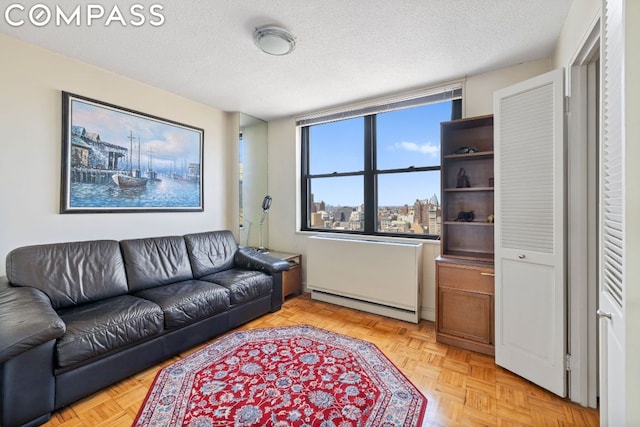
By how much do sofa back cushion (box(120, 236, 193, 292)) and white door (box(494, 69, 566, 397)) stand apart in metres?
2.84

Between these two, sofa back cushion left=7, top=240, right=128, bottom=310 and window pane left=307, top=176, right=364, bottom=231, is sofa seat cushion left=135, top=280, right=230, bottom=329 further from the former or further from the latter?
window pane left=307, top=176, right=364, bottom=231

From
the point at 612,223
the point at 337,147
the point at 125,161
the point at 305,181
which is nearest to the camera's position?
the point at 612,223

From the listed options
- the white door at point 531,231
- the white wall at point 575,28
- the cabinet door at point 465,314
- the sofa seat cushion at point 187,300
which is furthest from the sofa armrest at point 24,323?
the white wall at point 575,28

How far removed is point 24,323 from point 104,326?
0.41m

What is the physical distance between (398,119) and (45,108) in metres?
3.33

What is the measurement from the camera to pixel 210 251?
3.23 m

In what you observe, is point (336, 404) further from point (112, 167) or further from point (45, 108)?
point (45, 108)

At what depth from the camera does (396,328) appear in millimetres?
2816

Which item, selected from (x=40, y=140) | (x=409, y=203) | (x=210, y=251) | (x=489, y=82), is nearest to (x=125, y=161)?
(x=40, y=140)

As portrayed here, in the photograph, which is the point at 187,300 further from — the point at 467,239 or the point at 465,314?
the point at 467,239

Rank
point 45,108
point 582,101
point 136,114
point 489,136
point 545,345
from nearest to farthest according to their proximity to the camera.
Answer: point 582,101
point 545,345
point 45,108
point 489,136
point 136,114

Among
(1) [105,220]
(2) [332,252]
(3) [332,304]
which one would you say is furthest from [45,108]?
(3) [332,304]

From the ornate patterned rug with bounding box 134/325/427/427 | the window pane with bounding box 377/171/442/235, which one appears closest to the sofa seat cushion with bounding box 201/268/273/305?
the ornate patterned rug with bounding box 134/325/427/427

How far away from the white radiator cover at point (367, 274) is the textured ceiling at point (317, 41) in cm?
175
